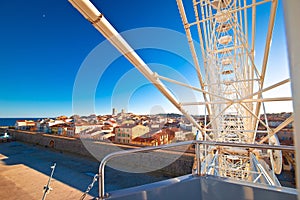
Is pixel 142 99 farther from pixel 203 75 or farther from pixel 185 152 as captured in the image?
pixel 185 152

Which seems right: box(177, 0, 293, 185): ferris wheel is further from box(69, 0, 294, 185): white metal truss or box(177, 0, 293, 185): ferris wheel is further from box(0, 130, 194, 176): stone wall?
box(0, 130, 194, 176): stone wall

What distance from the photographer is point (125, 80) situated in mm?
3434

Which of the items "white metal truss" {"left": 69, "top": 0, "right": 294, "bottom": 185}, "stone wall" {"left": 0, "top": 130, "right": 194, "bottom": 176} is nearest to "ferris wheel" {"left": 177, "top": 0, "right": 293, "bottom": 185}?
"white metal truss" {"left": 69, "top": 0, "right": 294, "bottom": 185}

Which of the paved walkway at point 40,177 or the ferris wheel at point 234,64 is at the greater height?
the ferris wheel at point 234,64

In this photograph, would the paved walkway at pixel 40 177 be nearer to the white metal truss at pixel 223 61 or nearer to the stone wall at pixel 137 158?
the stone wall at pixel 137 158

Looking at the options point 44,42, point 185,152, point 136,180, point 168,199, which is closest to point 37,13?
point 44,42

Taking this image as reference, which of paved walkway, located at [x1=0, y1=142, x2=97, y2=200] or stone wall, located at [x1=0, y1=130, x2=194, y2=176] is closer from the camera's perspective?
paved walkway, located at [x1=0, y1=142, x2=97, y2=200]

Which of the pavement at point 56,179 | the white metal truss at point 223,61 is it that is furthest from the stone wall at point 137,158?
the white metal truss at point 223,61

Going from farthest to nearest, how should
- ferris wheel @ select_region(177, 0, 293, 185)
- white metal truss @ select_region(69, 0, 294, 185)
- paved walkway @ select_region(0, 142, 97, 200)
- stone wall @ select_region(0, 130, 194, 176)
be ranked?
1. stone wall @ select_region(0, 130, 194, 176)
2. paved walkway @ select_region(0, 142, 97, 200)
3. ferris wheel @ select_region(177, 0, 293, 185)
4. white metal truss @ select_region(69, 0, 294, 185)

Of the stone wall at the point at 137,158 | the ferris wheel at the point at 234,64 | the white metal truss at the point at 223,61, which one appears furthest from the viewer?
the stone wall at the point at 137,158

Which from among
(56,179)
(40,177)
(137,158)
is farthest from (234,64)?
(40,177)

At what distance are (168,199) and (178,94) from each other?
2.38 metres

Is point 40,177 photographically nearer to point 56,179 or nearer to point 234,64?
point 56,179

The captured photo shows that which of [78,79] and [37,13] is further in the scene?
[37,13]
